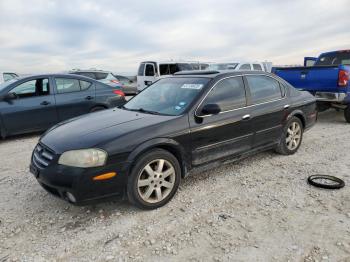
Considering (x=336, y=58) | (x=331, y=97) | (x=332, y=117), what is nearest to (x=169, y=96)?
(x=331, y=97)

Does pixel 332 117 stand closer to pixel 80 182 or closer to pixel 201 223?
pixel 201 223

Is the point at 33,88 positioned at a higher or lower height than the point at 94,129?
higher

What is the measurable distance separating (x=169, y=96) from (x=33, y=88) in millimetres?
4046

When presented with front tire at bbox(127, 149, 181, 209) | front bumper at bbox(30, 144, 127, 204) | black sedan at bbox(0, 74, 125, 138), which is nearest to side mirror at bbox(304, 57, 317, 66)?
black sedan at bbox(0, 74, 125, 138)

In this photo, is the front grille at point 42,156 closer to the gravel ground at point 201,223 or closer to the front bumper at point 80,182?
the front bumper at point 80,182

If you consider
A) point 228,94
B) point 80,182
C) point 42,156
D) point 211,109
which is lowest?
point 80,182

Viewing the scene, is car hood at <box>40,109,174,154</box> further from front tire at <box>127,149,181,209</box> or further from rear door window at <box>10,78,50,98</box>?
rear door window at <box>10,78,50,98</box>

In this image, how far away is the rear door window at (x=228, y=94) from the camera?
13.0ft

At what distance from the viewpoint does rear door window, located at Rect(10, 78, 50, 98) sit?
21.5ft

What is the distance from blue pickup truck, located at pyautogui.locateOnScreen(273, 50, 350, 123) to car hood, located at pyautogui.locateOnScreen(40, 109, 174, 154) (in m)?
5.32

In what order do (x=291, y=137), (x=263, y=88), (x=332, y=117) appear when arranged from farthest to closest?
(x=332, y=117)
(x=291, y=137)
(x=263, y=88)

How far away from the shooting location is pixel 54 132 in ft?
12.0

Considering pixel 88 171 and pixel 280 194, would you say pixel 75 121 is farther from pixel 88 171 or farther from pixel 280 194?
pixel 280 194

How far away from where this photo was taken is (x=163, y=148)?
345 cm
